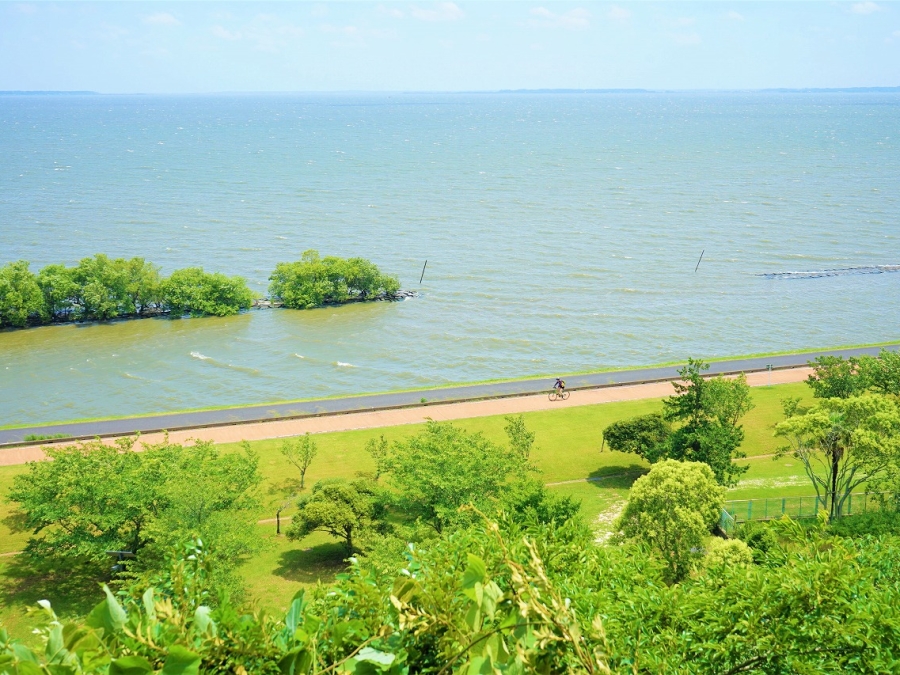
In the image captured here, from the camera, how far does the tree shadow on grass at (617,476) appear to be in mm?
37562

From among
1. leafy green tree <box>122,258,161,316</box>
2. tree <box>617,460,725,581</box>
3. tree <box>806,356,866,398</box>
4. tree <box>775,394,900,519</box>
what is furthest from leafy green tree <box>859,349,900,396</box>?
leafy green tree <box>122,258,161,316</box>

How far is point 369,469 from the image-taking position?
3825 cm

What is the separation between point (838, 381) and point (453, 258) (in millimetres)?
52344

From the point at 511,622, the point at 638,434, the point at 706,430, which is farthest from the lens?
the point at 638,434

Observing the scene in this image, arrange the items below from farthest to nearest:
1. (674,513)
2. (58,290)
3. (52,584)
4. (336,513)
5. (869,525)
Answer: (58,290), (336,513), (52,584), (869,525), (674,513)

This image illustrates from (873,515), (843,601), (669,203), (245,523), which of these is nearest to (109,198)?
(669,203)

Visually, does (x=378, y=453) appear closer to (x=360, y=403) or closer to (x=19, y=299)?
(x=360, y=403)

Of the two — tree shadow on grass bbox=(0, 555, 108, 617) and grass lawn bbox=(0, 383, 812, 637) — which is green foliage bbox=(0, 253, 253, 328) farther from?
tree shadow on grass bbox=(0, 555, 108, 617)

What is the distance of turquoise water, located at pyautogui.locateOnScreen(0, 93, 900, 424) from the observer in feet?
191

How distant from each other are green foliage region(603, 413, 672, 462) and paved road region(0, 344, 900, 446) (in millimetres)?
10474

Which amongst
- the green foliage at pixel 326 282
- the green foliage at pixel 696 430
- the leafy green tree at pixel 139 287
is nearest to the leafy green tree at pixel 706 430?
the green foliage at pixel 696 430

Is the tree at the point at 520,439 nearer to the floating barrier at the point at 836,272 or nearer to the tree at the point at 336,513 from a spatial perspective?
the tree at the point at 336,513

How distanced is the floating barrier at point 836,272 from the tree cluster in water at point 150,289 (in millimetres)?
38832

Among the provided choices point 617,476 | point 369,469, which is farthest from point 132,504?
point 617,476
